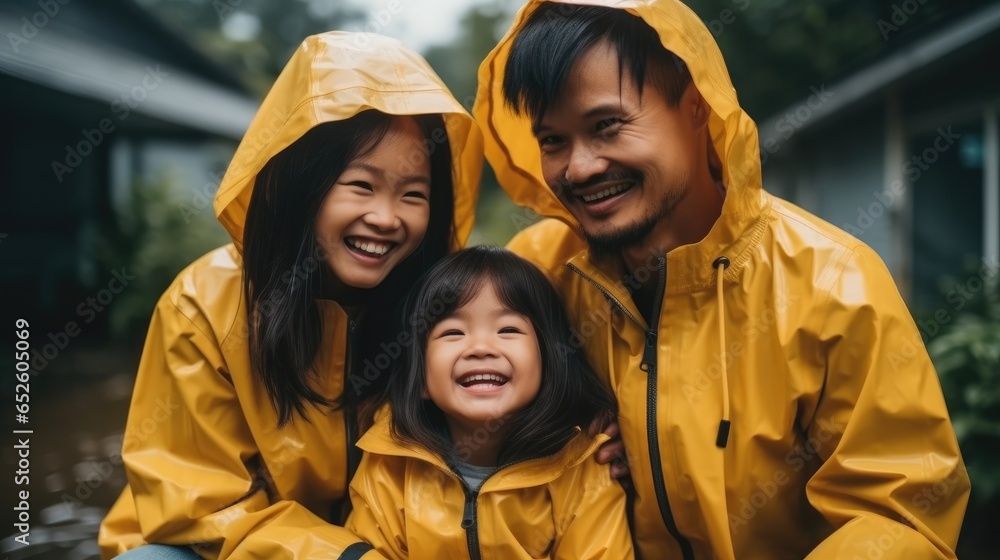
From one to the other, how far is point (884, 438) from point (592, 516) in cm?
84

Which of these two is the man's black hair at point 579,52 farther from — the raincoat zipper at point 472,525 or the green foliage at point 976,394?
the green foliage at point 976,394

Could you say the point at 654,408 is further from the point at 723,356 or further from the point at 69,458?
the point at 69,458

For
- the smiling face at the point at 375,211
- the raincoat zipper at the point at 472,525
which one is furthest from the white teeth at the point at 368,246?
the raincoat zipper at the point at 472,525

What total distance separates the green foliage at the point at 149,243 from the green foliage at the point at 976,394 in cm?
848

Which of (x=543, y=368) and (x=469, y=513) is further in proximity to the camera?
(x=543, y=368)

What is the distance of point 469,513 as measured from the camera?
2.32m

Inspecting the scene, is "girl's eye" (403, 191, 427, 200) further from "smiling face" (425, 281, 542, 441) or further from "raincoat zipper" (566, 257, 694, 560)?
"raincoat zipper" (566, 257, 694, 560)

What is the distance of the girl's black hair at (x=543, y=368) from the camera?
8.02 ft

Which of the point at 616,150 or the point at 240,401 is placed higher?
the point at 616,150

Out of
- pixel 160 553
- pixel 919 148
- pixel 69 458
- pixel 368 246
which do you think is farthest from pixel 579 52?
pixel 919 148

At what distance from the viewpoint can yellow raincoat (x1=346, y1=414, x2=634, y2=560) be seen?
7.59 ft

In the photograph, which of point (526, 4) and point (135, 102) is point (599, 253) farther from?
point (135, 102)

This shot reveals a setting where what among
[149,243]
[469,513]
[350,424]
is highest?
[149,243]

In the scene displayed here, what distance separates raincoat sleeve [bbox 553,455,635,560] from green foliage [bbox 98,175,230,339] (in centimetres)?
843
